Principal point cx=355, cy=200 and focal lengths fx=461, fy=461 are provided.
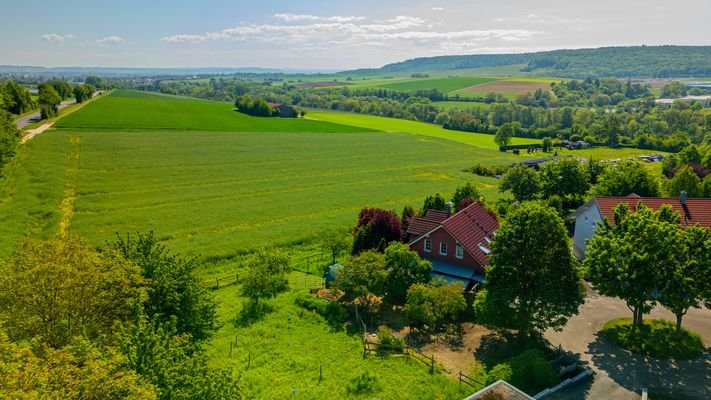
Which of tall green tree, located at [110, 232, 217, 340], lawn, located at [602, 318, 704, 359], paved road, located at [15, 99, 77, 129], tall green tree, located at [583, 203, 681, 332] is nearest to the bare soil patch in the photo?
tall green tree, located at [583, 203, 681, 332]

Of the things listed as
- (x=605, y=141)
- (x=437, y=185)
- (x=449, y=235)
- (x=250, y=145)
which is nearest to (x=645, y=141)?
(x=605, y=141)

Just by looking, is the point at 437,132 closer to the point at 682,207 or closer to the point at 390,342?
the point at 682,207

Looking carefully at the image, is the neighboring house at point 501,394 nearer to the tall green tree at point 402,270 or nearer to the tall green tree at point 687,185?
the tall green tree at point 402,270

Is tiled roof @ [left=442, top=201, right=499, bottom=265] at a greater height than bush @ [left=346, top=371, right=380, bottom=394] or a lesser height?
greater

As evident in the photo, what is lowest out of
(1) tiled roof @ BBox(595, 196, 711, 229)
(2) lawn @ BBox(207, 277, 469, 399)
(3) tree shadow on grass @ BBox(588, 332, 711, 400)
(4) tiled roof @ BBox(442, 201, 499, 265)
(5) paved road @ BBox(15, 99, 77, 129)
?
(3) tree shadow on grass @ BBox(588, 332, 711, 400)

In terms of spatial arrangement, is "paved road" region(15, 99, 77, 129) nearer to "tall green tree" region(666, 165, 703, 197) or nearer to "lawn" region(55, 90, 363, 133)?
"lawn" region(55, 90, 363, 133)

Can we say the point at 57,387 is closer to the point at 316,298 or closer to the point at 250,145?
the point at 316,298
